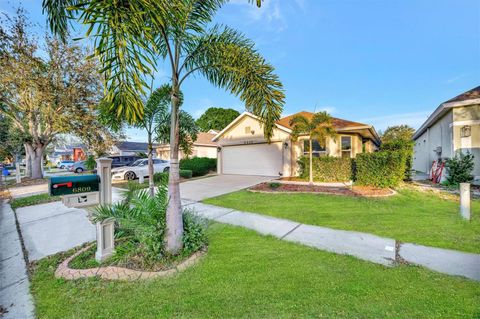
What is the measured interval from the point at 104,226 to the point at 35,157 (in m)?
17.2

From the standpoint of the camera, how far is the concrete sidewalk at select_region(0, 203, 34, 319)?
2.40m

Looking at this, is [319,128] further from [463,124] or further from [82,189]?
[82,189]

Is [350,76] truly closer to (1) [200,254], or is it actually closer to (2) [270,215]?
(2) [270,215]

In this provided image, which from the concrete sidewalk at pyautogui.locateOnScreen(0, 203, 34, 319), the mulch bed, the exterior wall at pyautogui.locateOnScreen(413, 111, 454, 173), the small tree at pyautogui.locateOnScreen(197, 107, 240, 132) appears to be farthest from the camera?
the small tree at pyautogui.locateOnScreen(197, 107, 240, 132)

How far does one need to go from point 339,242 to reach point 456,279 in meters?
1.59

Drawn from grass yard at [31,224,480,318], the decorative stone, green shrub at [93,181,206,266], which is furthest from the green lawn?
the decorative stone

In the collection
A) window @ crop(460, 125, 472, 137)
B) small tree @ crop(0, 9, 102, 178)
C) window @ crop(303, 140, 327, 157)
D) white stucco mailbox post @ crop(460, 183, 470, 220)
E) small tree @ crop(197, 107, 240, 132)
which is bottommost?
white stucco mailbox post @ crop(460, 183, 470, 220)

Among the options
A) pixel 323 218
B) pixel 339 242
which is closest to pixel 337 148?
pixel 323 218

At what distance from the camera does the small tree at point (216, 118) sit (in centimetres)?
4138

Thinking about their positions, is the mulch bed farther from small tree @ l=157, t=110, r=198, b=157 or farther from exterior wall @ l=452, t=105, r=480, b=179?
exterior wall @ l=452, t=105, r=480, b=179

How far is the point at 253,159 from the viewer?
50.3 ft

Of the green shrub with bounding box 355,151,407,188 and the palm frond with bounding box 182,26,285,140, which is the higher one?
the palm frond with bounding box 182,26,285,140

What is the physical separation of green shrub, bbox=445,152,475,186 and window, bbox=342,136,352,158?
14.8ft

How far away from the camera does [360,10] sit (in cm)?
802
